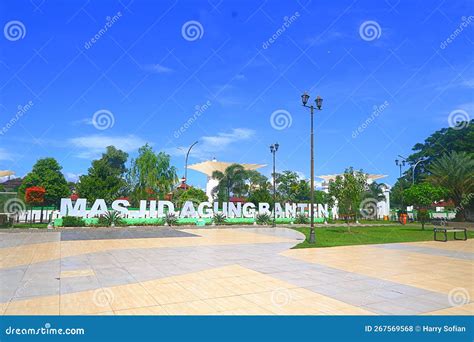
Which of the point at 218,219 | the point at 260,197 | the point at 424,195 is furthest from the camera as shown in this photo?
the point at 260,197

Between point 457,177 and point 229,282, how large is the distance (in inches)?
1410

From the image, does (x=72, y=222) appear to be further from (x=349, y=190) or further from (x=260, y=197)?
(x=260, y=197)

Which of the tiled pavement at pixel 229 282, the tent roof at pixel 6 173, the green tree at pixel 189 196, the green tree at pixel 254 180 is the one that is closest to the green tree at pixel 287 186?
the green tree at pixel 254 180

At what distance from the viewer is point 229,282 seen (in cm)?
787

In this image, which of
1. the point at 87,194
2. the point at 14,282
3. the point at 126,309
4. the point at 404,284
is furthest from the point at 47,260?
the point at 87,194

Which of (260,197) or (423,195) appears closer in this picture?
(423,195)

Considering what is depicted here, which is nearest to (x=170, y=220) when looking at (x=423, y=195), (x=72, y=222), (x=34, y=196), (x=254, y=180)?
(x=72, y=222)

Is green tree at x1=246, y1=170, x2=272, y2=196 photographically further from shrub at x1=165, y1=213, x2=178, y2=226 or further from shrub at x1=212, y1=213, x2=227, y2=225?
shrub at x1=165, y1=213, x2=178, y2=226

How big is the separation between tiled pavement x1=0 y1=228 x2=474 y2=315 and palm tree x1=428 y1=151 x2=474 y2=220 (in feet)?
87.5

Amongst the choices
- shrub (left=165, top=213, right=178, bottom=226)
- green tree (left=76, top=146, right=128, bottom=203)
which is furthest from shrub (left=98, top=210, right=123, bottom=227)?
green tree (left=76, top=146, right=128, bottom=203)

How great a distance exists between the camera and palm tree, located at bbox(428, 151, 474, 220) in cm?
3488

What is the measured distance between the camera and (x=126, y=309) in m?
5.71

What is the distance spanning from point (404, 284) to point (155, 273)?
6.17 m
